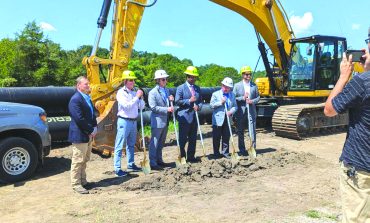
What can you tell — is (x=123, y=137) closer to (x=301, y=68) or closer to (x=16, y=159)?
(x=16, y=159)

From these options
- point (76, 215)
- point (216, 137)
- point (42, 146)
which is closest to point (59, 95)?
point (42, 146)

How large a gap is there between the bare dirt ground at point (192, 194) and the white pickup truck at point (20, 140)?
26 cm

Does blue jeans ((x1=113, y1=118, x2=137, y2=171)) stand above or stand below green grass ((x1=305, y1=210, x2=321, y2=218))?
above

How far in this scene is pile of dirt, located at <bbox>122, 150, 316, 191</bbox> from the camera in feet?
22.3

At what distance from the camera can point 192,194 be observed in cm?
630

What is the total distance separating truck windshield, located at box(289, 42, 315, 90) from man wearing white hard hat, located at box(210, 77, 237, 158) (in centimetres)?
426

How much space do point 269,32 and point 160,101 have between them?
575 centimetres

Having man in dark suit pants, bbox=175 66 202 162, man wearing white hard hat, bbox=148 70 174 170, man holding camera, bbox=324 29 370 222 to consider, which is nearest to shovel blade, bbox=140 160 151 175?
man wearing white hard hat, bbox=148 70 174 170

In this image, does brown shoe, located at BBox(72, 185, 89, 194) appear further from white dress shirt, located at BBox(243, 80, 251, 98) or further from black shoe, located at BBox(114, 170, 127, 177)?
white dress shirt, located at BBox(243, 80, 251, 98)

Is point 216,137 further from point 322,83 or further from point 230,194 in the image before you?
point 322,83

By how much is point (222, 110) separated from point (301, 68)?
15.5 ft

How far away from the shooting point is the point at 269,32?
12383 mm

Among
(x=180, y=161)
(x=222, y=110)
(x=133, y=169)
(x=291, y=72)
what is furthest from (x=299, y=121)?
(x=133, y=169)

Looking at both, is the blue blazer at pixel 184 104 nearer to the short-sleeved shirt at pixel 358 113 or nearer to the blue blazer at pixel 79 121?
Answer: the blue blazer at pixel 79 121
